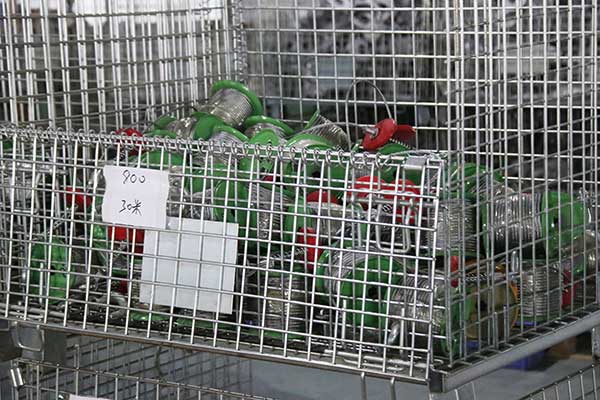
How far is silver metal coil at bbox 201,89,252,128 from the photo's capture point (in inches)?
55.6

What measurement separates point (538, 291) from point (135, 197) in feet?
1.38

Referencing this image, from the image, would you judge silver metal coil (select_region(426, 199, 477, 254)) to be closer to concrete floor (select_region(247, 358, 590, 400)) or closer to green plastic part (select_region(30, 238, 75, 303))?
green plastic part (select_region(30, 238, 75, 303))

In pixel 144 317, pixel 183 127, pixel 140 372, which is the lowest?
pixel 140 372

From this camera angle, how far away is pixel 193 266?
1.06 m

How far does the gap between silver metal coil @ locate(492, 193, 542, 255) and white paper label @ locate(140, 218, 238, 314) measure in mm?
258

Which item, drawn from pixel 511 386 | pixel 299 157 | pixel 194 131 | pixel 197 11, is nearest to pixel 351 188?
pixel 299 157

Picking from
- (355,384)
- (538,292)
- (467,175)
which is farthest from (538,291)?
(355,384)

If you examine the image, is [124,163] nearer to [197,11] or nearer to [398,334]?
[398,334]

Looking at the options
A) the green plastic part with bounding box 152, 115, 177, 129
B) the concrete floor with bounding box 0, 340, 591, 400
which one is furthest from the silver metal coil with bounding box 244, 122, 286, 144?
the concrete floor with bounding box 0, 340, 591, 400

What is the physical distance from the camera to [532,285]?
3.49 ft

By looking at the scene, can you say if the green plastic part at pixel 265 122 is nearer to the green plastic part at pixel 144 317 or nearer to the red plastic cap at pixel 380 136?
the red plastic cap at pixel 380 136

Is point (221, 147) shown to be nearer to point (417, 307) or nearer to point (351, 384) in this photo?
point (417, 307)

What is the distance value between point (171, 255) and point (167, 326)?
0.26ft

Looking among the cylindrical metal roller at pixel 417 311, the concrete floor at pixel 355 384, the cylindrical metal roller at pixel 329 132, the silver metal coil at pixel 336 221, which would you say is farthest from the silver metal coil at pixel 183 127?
the concrete floor at pixel 355 384
